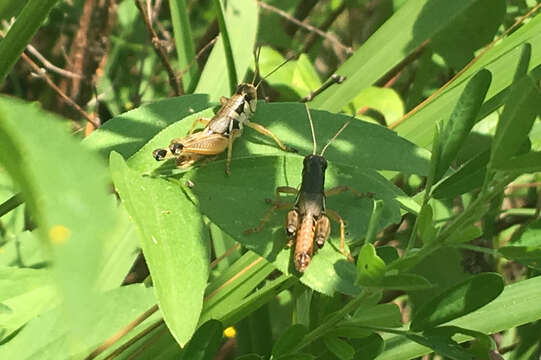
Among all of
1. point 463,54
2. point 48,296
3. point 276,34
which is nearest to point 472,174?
point 48,296

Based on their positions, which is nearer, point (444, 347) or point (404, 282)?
point (404, 282)

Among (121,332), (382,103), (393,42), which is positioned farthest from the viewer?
(382,103)

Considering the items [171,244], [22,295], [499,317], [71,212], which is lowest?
[499,317]

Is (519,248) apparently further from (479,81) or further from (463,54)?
(463,54)

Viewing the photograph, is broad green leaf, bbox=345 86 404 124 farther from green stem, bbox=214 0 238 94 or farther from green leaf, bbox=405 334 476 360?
green leaf, bbox=405 334 476 360

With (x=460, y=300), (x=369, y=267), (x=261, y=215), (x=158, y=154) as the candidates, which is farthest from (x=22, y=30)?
(x=460, y=300)

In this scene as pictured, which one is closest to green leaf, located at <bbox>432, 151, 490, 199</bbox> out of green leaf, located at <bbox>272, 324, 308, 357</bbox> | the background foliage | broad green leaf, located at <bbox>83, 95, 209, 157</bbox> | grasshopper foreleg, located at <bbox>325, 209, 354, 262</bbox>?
the background foliage

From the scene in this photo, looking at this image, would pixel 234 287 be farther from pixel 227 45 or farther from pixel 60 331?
pixel 227 45
